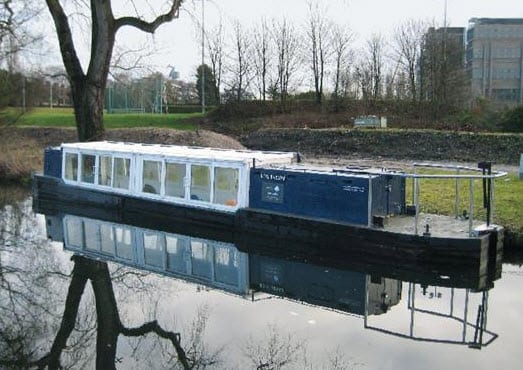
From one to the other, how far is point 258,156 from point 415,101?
76.6 feet

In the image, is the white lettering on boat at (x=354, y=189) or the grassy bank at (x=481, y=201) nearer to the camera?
the white lettering on boat at (x=354, y=189)

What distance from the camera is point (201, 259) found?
13.2 meters

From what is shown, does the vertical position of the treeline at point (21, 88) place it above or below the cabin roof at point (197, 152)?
above

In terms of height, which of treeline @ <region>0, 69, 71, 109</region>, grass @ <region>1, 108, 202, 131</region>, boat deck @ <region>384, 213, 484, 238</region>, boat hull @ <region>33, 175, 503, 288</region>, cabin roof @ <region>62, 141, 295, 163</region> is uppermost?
treeline @ <region>0, 69, 71, 109</region>

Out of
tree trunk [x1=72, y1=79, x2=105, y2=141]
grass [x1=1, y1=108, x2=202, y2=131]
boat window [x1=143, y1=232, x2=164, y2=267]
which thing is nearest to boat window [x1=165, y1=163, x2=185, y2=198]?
boat window [x1=143, y1=232, x2=164, y2=267]

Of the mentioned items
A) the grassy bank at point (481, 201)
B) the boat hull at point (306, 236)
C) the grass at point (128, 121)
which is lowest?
the boat hull at point (306, 236)

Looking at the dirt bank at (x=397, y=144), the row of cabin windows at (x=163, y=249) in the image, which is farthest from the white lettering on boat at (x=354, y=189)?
the dirt bank at (x=397, y=144)

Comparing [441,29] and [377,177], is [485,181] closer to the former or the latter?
[377,177]

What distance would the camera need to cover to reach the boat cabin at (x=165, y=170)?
15.0 metres

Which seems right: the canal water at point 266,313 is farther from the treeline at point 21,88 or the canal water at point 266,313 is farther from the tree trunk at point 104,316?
the treeline at point 21,88

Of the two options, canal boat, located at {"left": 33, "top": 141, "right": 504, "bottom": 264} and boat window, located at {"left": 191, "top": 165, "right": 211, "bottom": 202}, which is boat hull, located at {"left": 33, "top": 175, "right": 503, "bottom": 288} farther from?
boat window, located at {"left": 191, "top": 165, "right": 211, "bottom": 202}

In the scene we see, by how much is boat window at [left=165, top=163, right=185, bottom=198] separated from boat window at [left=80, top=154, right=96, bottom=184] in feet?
10.6

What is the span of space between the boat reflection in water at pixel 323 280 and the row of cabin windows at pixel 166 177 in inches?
45.0

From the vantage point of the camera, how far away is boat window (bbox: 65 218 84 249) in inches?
583
